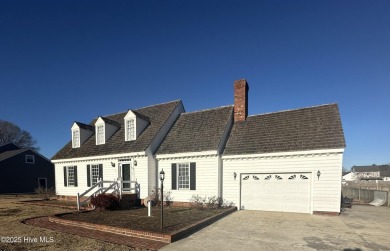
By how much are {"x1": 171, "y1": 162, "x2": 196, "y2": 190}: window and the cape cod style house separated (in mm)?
61

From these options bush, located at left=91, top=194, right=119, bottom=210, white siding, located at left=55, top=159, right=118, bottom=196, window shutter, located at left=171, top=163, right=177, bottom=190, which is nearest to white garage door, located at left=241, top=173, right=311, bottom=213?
window shutter, located at left=171, top=163, right=177, bottom=190

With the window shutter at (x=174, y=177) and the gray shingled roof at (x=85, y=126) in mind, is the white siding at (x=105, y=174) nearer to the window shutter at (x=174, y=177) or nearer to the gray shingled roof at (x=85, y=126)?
the window shutter at (x=174, y=177)

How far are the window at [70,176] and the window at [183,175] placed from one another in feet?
31.1

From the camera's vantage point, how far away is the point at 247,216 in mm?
11734

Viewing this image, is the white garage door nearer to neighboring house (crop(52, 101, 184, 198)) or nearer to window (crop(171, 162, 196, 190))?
window (crop(171, 162, 196, 190))

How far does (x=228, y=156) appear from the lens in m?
14.3

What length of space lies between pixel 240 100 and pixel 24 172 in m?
32.1

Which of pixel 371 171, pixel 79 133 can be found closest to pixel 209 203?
pixel 79 133

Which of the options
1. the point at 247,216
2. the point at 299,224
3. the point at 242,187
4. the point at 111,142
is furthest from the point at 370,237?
the point at 111,142

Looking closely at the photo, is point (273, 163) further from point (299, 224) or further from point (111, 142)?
point (111, 142)

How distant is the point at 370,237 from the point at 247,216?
497 centimetres

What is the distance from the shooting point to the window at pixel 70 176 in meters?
19.8

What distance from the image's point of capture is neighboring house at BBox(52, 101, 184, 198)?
16.0 meters

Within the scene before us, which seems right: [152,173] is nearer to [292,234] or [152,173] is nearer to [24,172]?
[292,234]
